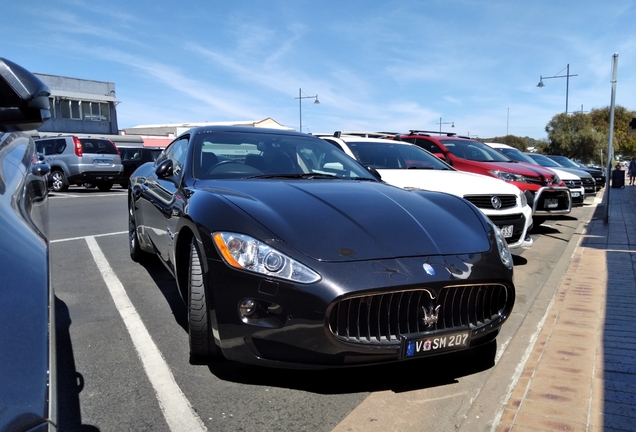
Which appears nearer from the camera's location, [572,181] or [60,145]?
[572,181]

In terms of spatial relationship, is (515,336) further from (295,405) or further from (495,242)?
(295,405)

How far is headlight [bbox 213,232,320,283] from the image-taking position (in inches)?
98.9

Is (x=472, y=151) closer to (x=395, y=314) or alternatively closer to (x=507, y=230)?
(x=507, y=230)

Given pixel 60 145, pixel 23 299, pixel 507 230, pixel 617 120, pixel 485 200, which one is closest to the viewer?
pixel 23 299

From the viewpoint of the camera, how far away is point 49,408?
1043 mm

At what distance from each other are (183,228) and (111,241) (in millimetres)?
4689

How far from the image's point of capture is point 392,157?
7.63 metres

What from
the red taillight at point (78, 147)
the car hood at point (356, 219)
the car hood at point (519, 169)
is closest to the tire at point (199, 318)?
the car hood at point (356, 219)

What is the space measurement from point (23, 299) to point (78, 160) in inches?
665

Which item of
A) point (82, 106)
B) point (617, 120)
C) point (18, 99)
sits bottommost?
point (18, 99)

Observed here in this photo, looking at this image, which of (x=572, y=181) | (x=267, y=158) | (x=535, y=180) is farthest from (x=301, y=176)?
(x=572, y=181)

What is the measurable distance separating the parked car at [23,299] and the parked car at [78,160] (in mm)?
16052

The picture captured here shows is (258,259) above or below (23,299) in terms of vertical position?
below

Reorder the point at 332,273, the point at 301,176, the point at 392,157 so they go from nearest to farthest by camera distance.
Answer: the point at 332,273 → the point at 301,176 → the point at 392,157
